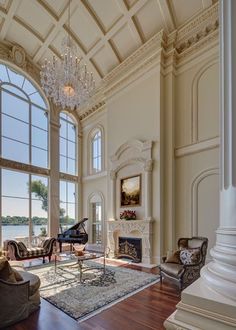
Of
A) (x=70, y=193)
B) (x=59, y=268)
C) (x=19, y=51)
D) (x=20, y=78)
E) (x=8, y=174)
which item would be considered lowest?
(x=59, y=268)

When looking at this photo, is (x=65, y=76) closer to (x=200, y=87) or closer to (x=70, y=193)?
(x=200, y=87)

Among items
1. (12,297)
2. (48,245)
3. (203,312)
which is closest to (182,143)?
(48,245)

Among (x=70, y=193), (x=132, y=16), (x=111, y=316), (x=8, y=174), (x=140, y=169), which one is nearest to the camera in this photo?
(x=111, y=316)

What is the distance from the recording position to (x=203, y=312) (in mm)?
1088

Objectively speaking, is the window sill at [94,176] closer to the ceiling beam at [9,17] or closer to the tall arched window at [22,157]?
the tall arched window at [22,157]

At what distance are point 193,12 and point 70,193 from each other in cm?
831

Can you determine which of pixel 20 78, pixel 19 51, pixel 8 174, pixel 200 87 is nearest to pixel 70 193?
pixel 8 174

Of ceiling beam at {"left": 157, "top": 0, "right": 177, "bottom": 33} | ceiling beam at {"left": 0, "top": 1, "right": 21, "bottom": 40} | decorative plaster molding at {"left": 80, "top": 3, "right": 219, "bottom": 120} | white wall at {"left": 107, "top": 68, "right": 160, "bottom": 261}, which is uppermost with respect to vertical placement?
ceiling beam at {"left": 0, "top": 1, "right": 21, "bottom": 40}

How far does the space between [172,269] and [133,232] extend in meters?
3.26

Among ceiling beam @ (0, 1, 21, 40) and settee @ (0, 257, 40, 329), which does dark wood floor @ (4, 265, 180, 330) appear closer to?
settee @ (0, 257, 40, 329)

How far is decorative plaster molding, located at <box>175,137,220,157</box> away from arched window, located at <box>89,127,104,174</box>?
4.11 metres

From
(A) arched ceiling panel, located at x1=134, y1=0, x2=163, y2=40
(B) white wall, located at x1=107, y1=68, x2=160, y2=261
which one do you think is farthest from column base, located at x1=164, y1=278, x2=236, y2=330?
(A) arched ceiling panel, located at x1=134, y1=0, x2=163, y2=40

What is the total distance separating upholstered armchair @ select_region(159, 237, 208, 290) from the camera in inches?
172

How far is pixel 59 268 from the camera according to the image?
5988 millimetres
